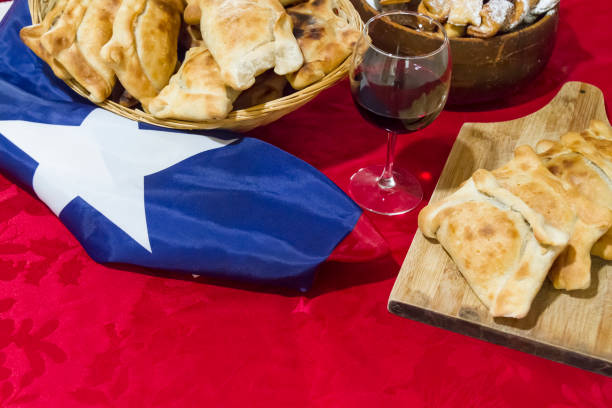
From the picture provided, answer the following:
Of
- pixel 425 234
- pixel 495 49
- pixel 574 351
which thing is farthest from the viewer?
pixel 495 49

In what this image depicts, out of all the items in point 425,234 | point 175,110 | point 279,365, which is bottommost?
point 279,365

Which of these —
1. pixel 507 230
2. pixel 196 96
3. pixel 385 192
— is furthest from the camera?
pixel 385 192

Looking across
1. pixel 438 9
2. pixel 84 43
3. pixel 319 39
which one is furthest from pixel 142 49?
pixel 438 9

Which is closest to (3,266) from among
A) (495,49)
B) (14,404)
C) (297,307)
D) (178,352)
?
(14,404)

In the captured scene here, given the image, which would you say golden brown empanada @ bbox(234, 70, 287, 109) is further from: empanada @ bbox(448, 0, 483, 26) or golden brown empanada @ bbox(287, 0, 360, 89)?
empanada @ bbox(448, 0, 483, 26)

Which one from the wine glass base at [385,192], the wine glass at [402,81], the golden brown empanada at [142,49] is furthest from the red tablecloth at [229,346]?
the golden brown empanada at [142,49]

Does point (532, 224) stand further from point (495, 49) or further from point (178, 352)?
point (178, 352)

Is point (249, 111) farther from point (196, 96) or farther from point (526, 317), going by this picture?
point (526, 317)
